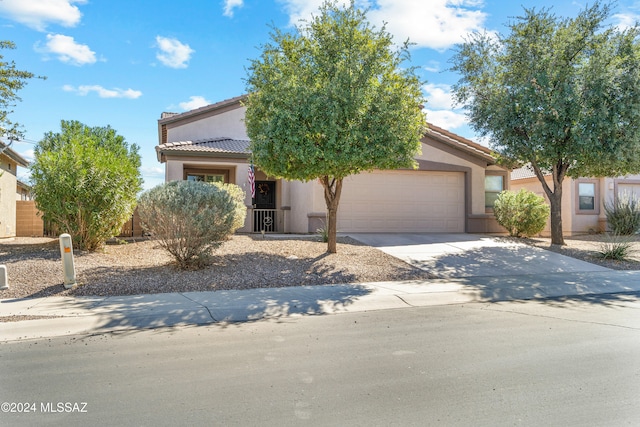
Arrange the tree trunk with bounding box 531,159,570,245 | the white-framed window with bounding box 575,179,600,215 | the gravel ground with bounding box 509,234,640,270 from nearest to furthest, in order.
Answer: the gravel ground with bounding box 509,234,640,270 → the tree trunk with bounding box 531,159,570,245 → the white-framed window with bounding box 575,179,600,215

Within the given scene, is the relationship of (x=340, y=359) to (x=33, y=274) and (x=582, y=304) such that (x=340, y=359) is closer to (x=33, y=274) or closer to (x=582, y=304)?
(x=582, y=304)

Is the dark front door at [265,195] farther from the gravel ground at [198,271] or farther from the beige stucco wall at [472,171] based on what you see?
the beige stucco wall at [472,171]

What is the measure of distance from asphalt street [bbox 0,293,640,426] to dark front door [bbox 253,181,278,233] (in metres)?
12.8

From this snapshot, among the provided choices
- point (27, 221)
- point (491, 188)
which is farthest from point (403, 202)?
point (27, 221)

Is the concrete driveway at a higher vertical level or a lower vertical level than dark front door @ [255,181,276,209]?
lower

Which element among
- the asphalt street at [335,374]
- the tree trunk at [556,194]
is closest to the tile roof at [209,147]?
the tree trunk at [556,194]

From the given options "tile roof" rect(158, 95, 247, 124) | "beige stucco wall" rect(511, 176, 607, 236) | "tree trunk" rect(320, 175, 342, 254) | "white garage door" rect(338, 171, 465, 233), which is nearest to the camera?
"tree trunk" rect(320, 175, 342, 254)

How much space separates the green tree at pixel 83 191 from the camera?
1156 centimetres

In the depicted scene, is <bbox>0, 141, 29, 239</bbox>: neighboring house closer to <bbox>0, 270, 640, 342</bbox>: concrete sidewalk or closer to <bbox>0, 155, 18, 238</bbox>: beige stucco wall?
<bbox>0, 155, 18, 238</bbox>: beige stucco wall

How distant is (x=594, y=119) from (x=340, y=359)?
1225cm

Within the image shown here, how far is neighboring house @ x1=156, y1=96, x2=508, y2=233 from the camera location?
59.0 ft

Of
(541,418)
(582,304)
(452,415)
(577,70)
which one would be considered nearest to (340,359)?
(452,415)

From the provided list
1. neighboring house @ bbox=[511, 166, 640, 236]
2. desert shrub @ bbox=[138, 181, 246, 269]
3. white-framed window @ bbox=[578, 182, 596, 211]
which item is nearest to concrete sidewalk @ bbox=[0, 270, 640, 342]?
desert shrub @ bbox=[138, 181, 246, 269]

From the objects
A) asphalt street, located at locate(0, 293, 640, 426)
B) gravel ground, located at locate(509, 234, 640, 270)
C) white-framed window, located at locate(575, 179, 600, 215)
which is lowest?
asphalt street, located at locate(0, 293, 640, 426)
